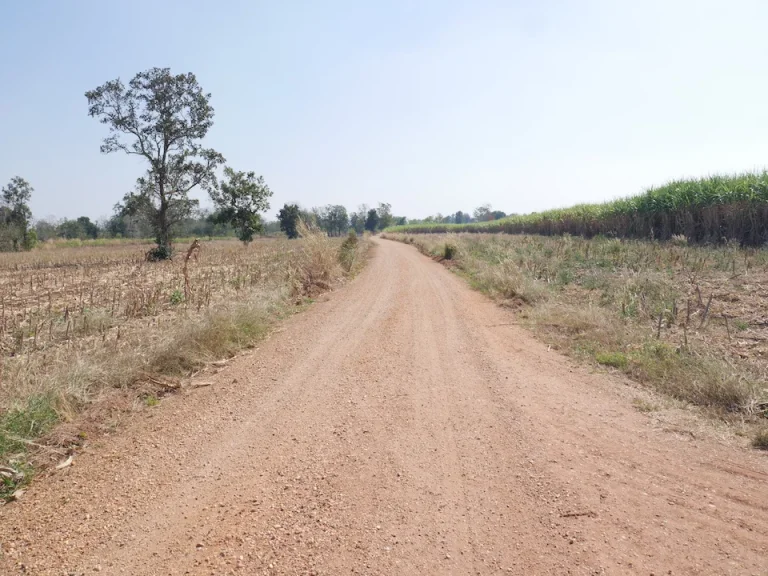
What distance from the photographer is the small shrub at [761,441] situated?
408cm

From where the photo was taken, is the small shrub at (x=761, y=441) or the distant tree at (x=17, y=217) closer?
the small shrub at (x=761, y=441)

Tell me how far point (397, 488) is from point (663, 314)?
6886 millimetres

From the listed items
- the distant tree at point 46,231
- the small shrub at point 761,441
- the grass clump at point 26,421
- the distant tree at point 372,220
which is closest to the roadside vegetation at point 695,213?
the small shrub at point 761,441

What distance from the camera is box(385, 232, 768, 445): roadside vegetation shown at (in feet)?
17.5

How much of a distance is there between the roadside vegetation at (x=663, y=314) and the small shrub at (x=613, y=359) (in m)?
0.01

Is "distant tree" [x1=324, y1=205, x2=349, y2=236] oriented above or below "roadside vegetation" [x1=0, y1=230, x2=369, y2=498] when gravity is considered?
above

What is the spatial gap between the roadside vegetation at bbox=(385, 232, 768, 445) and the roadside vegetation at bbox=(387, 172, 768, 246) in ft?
14.8

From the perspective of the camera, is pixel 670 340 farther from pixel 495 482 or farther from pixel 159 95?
pixel 159 95

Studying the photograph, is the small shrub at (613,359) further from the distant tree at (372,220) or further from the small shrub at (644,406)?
the distant tree at (372,220)

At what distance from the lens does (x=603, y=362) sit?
6.57 metres

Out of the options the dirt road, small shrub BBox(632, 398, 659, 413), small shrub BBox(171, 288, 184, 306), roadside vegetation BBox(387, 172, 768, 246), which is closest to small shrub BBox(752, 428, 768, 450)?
→ the dirt road

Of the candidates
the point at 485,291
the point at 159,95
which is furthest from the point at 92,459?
the point at 159,95

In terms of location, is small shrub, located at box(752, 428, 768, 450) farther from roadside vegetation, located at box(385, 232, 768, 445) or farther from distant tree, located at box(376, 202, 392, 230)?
distant tree, located at box(376, 202, 392, 230)

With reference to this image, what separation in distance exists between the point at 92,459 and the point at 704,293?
11.1 m
